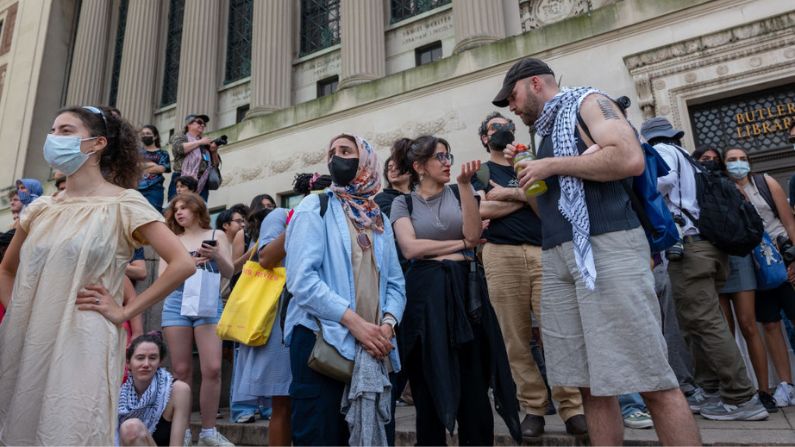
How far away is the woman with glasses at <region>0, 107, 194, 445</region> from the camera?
1.97 metres

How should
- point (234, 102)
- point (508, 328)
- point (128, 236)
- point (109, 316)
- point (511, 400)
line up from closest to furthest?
point (109, 316) → point (128, 236) → point (511, 400) → point (508, 328) → point (234, 102)

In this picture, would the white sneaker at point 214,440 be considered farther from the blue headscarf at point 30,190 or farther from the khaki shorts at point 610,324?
the blue headscarf at point 30,190

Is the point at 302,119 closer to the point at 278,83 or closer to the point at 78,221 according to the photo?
the point at 278,83

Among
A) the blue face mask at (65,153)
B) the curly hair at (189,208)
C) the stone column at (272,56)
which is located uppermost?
the stone column at (272,56)

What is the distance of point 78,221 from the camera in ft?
7.20

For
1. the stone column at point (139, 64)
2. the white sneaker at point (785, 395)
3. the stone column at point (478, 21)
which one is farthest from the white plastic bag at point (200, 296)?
the stone column at point (139, 64)

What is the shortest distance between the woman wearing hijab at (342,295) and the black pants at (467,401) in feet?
1.32

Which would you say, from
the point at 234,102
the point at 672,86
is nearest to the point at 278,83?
the point at 234,102

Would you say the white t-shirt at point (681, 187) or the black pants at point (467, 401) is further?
the white t-shirt at point (681, 187)

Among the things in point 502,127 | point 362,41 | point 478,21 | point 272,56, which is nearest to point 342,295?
point 502,127

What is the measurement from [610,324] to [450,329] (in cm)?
98

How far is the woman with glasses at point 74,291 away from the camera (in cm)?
197

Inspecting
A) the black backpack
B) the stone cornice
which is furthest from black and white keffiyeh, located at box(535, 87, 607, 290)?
the stone cornice

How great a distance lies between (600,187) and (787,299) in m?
3.48
